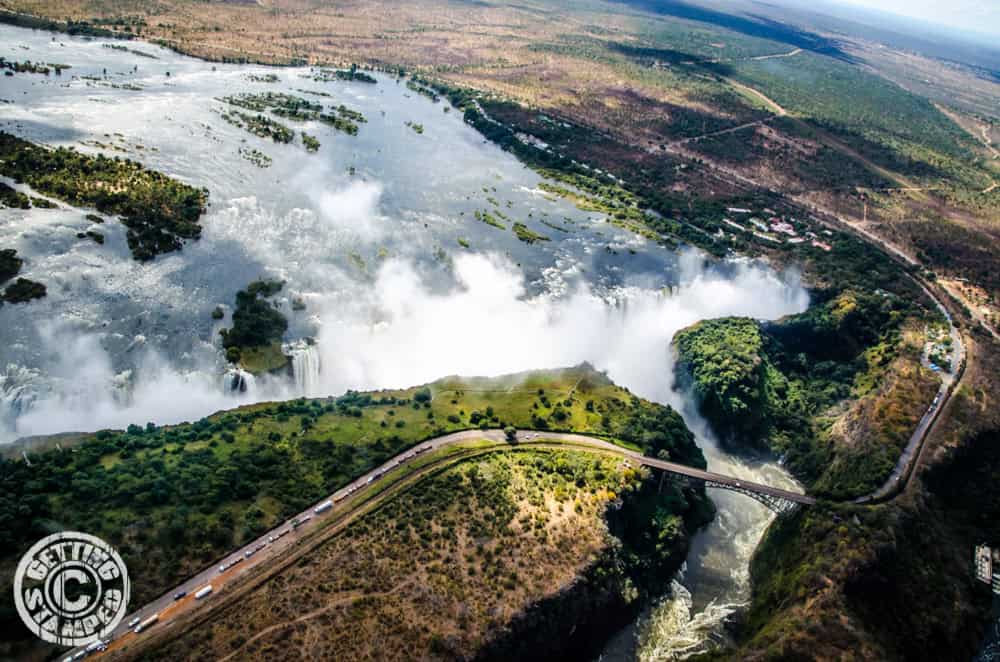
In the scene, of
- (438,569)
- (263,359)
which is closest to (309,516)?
(438,569)

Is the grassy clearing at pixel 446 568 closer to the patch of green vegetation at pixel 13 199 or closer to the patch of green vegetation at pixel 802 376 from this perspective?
the patch of green vegetation at pixel 802 376

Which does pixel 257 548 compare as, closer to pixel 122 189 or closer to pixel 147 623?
pixel 147 623

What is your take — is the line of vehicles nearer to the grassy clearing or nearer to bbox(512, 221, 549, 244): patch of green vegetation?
the grassy clearing

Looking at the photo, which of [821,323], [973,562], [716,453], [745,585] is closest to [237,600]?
[745,585]

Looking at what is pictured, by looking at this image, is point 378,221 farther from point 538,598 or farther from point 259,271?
point 538,598

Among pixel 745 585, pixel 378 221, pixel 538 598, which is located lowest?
pixel 745 585

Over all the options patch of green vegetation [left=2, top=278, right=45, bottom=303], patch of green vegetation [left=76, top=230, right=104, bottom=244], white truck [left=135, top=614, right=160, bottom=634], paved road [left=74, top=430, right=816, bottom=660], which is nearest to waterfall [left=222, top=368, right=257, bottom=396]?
paved road [left=74, top=430, right=816, bottom=660]
